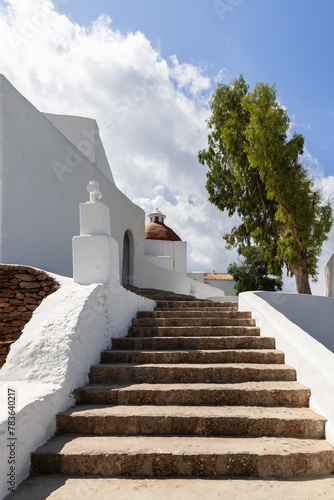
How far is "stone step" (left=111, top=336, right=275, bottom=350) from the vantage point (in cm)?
383

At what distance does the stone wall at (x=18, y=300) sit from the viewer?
4.56 metres

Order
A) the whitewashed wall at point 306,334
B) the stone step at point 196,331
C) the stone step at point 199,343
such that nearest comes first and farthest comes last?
1. the whitewashed wall at point 306,334
2. the stone step at point 199,343
3. the stone step at point 196,331

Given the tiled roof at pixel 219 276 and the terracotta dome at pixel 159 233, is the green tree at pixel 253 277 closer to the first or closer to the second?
the tiled roof at pixel 219 276

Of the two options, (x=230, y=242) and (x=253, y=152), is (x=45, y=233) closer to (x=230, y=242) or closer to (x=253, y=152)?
(x=253, y=152)

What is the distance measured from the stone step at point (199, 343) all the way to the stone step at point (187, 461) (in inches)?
62.0

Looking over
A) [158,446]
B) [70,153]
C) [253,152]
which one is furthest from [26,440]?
[253,152]

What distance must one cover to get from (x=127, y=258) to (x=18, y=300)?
7.61m

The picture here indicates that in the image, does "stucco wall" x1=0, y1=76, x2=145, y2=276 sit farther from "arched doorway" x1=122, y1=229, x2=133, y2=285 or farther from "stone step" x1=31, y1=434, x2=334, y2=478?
"arched doorway" x1=122, y1=229, x2=133, y2=285

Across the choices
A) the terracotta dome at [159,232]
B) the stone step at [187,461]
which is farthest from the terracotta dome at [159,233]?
the stone step at [187,461]

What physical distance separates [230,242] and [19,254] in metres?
9.13

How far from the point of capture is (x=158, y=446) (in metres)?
2.28

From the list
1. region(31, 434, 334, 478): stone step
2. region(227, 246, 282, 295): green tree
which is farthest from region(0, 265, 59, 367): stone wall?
region(227, 246, 282, 295): green tree

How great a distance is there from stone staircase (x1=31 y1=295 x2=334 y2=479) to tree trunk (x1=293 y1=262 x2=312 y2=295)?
7.01 metres

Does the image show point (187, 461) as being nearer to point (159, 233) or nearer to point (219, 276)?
point (159, 233)
